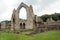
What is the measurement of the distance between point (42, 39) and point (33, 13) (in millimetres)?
30341

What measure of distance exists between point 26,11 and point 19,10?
2.52 metres

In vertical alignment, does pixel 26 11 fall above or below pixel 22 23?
above

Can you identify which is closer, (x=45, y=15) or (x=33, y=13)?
(x=33, y=13)

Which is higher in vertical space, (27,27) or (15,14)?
(15,14)

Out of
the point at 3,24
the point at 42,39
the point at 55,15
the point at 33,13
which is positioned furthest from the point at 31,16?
the point at 55,15

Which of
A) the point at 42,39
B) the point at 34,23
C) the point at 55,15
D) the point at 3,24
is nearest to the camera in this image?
the point at 42,39

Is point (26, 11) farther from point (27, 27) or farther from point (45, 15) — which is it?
point (45, 15)

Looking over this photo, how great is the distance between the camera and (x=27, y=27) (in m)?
58.9

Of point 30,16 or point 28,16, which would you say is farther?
point 28,16

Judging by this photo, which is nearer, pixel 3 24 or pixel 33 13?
pixel 33 13

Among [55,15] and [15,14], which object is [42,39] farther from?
[55,15]

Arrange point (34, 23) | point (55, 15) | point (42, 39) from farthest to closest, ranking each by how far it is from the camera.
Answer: point (55, 15) < point (34, 23) < point (42, 39)

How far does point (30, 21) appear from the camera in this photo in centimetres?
5834

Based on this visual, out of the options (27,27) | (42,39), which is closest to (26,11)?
(27,27)
